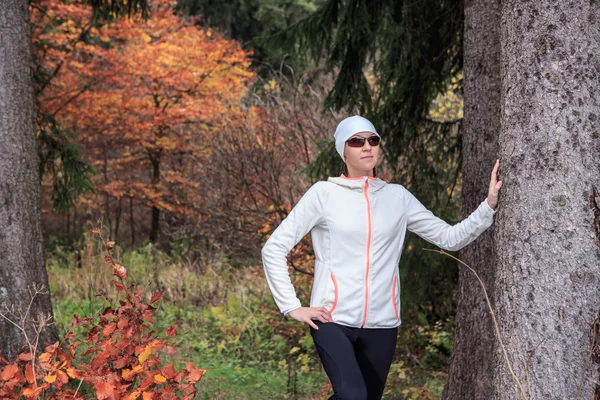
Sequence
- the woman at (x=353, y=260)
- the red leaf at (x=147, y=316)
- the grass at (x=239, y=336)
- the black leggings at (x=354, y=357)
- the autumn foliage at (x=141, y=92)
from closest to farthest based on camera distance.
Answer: the black leggings at (x=354, y=357) → the woman at (x=353, y=260) → the red leaf at (x=147, y=316) → the grass at (x=239, y=336) → the autumn foliage at (x=141, y=92)

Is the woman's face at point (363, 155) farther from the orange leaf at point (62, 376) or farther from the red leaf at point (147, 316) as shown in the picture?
the orange leaf at point (62, 376)

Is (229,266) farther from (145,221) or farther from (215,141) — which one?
(145,221)

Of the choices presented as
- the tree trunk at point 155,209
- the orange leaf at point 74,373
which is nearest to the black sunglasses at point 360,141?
the orange leaf at point 74,373

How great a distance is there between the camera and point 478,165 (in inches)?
163

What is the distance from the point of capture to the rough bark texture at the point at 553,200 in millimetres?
2443

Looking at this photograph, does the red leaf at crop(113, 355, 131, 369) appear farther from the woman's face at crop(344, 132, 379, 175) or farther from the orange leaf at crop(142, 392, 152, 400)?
the woman's face at crop(344, 132, 379, 175)

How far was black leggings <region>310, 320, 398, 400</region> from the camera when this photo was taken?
2.91 meters

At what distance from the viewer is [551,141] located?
98.0 inches

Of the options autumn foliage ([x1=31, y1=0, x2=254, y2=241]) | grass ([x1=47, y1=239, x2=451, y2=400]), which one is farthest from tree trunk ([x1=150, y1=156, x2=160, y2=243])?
grass ([x1=47, y1=239, x2=451, y2=400])

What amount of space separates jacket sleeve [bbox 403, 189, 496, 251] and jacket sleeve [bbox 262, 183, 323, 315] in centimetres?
49

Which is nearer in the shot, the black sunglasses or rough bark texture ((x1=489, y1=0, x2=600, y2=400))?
rough bark texture ((x1=489, y1=0, x2=600, y2=400))

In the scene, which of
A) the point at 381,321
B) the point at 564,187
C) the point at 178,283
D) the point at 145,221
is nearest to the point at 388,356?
the point at 381,321

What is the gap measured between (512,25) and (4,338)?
3.62m

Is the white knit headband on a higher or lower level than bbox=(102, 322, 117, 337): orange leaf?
higher
